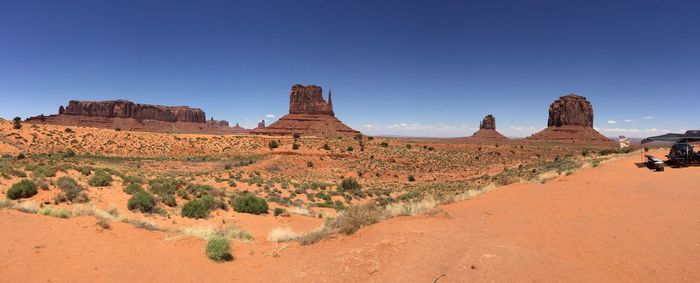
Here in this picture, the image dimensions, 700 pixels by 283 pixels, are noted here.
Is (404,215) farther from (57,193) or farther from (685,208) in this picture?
(57,193)

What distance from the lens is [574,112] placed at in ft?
429

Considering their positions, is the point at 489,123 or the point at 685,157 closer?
the point at 685,157

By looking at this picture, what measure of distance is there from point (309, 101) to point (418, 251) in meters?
124

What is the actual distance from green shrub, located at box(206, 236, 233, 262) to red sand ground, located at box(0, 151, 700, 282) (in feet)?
0.71

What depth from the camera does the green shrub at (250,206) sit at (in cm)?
1686

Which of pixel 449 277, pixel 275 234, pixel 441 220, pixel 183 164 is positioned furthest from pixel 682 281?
pixel 183 164

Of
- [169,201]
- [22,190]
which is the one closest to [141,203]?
[169,201]

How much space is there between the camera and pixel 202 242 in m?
8.71

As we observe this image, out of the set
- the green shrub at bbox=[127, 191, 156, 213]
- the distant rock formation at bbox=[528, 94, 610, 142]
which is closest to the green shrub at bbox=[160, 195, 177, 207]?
the green shrub at bbox=[127, 191, 156, 213]

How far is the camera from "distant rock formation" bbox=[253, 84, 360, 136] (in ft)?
362

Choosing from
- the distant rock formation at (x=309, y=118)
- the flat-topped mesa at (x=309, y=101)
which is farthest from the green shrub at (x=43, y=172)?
the flat-topped mesa at (x=309, y=101)

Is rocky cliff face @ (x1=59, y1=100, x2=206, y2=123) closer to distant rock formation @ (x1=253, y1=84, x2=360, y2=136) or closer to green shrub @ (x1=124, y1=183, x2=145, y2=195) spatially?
distant rock formation @ (x1=253, y1=84, x2=360, y2=136)

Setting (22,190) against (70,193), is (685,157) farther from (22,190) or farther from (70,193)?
(22,190)

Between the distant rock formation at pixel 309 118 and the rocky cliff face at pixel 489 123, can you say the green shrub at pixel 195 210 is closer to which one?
the distant rock formation at pixel 309 118
